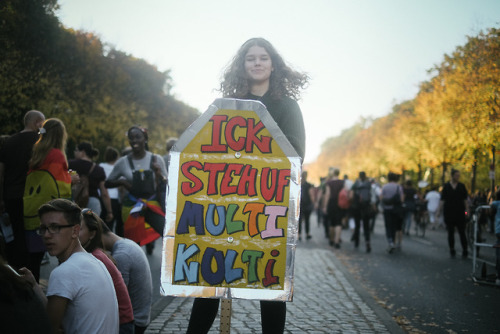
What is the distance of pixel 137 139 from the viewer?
276 inches

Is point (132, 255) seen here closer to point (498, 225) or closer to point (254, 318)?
point (254, 318)

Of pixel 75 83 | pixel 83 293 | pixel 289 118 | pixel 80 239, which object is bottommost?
pixel 83 293

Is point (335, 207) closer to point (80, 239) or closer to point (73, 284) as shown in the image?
point (80, 239)

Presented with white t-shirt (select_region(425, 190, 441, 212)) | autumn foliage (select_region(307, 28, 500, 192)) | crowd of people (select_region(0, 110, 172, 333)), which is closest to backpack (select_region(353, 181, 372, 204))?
autumn foliage (select_region(307, 28, 500, 192))

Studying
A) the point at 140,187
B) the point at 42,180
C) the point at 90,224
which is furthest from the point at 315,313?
the point at 90,224

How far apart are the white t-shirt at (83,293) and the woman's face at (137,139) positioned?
406cm

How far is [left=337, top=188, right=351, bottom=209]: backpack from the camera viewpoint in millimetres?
14242

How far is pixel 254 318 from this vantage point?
6.02m

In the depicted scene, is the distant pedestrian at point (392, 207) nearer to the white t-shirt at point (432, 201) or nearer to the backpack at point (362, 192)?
the backpack at point (362, 192)

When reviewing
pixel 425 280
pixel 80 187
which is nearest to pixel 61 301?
pixel 80 187

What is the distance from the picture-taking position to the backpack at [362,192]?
14.4m

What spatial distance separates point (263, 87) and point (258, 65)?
5.7 inches

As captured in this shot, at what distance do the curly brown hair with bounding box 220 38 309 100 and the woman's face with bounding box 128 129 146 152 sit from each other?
3.40 metres

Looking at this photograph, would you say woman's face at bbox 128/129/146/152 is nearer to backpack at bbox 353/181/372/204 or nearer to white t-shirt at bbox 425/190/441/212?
backpack at bbox 353/181/372/204
